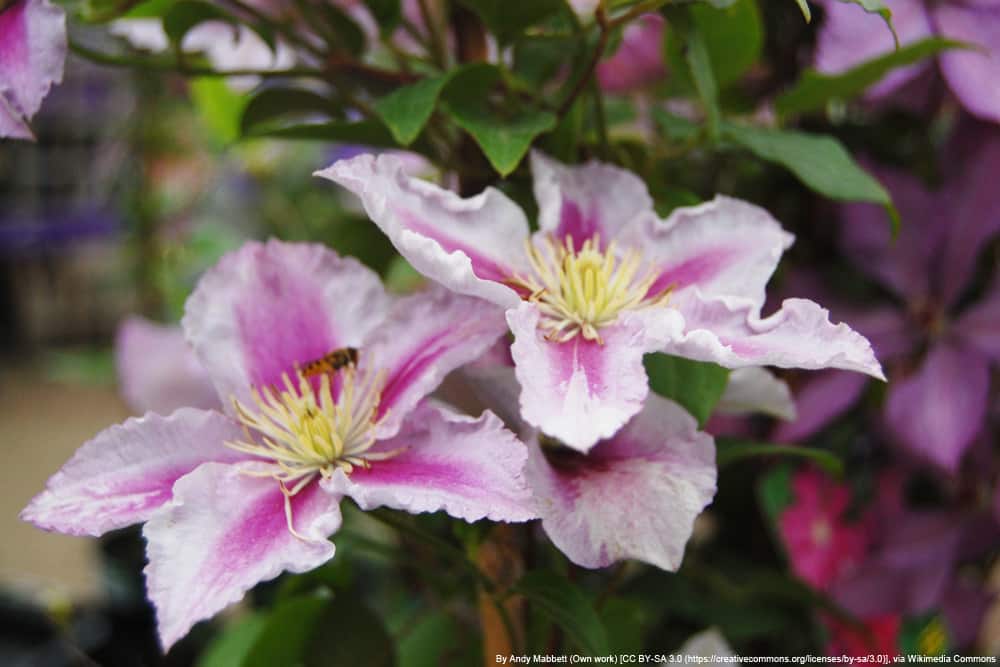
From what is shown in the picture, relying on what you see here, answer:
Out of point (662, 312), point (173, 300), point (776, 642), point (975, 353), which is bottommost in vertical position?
point (776, 642)

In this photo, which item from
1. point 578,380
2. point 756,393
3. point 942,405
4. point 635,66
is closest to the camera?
point 578,380

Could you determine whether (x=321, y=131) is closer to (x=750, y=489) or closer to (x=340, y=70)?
(x=340, y=70)

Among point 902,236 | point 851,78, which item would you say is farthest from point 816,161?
point 902,236

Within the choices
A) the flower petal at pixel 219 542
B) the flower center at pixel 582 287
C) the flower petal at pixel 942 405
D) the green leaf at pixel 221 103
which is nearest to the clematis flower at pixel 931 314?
the flower petal at pixel 942 405

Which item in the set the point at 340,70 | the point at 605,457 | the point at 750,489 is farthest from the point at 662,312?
the point at 750,489

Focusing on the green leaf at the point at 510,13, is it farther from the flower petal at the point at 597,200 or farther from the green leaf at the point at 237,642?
the green leaf at the point at 237,642

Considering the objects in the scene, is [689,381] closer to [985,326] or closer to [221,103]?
[985,326]
